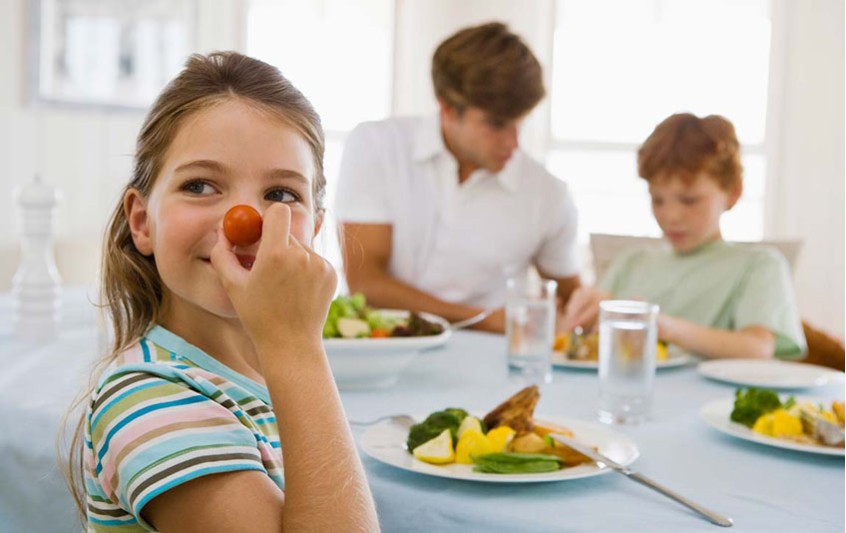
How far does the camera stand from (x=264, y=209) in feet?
3.02

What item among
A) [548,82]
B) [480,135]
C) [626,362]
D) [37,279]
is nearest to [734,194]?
[480,135]

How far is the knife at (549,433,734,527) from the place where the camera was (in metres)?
0.98

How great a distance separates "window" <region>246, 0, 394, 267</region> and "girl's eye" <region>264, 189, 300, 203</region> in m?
4.13

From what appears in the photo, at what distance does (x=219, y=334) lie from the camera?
101 centimetres

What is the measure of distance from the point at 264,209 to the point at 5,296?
2008mm

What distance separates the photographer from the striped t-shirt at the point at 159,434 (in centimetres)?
80

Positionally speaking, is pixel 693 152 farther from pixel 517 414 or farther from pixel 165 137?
pixel 165 137

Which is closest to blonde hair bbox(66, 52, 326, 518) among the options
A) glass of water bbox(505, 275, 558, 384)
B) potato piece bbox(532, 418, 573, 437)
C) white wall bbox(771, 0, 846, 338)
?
potato piece bbox(532, 418, 573, 437)

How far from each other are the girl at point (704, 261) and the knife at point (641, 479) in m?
0.97

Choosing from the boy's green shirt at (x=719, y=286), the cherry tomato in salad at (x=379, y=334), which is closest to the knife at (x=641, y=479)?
the cherry tomato in salad at (x=379, y=334)

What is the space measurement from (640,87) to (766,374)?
3.70 metres

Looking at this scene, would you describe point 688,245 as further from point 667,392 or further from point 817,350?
point 667,392

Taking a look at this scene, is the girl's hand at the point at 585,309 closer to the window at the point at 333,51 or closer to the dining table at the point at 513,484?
the dining table at the point at 513,484

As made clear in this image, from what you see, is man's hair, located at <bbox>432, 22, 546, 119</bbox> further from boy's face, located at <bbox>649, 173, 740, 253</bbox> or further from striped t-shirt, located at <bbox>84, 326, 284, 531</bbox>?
striped t-shirt, located at <bbox>84, 326, 284, 531</bbox>
